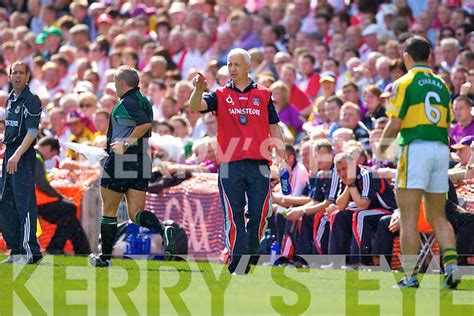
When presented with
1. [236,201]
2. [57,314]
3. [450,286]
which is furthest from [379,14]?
[57,314]

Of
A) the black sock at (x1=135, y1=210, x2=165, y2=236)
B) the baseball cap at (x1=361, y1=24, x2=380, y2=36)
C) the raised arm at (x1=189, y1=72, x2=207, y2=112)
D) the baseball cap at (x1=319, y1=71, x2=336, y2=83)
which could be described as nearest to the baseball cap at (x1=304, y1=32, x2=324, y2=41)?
the baseball cap at (x1=361, y1=24, x2=380, y2=36)

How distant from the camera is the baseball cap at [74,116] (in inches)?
795

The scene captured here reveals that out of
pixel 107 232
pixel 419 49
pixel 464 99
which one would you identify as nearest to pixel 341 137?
pixel 464 99

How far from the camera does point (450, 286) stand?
11016 millimetres

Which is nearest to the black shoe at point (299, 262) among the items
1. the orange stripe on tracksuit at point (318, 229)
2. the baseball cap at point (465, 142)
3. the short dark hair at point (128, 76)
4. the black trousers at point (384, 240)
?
the orange stripe on tracksuit at point (318, 229)

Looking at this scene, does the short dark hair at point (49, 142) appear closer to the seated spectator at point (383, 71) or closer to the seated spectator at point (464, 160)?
the seated spectator at point (383, 71)

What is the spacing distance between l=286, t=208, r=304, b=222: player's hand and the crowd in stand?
43 mm

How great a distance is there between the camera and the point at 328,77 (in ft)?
62.0

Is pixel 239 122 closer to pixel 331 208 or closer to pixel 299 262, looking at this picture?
pixel 331 208

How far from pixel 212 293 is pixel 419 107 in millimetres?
2491

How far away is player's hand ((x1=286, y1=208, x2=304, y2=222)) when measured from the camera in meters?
15.8

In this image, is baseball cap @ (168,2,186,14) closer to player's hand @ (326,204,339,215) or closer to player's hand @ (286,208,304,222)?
player's hand @ (286,208,304,222)

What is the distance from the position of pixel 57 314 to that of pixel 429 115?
384cm

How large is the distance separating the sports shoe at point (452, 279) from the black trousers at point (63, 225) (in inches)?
295
